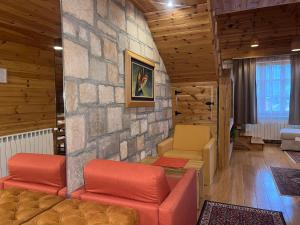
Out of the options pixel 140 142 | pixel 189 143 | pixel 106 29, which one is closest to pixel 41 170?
pixel 106 29

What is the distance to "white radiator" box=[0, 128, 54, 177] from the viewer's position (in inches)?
48.2

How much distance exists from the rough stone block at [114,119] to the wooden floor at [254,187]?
154 cm

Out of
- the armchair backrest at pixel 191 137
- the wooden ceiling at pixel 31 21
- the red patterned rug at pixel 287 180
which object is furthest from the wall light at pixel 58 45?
the red patterned rug at pixel 287 180

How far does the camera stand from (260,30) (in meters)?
4.23

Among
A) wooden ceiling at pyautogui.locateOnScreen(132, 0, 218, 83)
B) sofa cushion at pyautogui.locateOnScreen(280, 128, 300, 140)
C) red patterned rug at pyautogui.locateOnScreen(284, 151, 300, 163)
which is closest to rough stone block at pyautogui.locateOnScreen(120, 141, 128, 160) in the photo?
wooden ceiling at pyautogui.locateOnScreen(132, 0, 218, 83)

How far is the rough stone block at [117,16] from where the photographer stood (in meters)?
2.20

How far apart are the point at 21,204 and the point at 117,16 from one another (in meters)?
1.88

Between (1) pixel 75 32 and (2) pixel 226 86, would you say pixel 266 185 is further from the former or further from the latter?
(1) pixel 75 32

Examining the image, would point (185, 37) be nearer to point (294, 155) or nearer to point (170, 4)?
point (170, 4)

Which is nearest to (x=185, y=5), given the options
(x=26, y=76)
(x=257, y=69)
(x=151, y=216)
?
(x=26, y=76)

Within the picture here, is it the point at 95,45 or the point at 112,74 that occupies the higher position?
the point at 95,45

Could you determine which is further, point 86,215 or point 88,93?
point 88,93

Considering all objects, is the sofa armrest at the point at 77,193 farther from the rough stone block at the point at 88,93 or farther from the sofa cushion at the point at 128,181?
the rough stone block at the point at 88,93

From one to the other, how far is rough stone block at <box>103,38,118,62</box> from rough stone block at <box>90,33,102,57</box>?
94 millimetres
